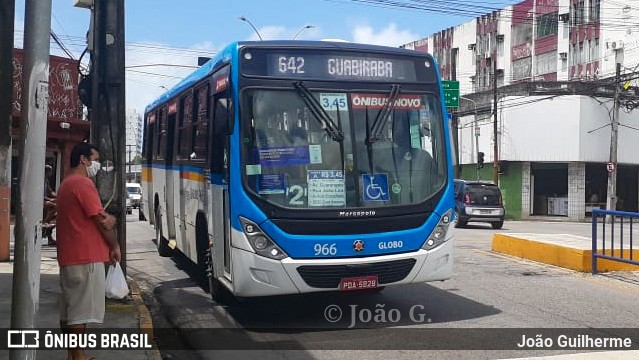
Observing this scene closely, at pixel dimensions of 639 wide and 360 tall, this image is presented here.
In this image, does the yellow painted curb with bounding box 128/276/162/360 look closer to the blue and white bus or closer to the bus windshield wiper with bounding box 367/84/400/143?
the blue and white bus

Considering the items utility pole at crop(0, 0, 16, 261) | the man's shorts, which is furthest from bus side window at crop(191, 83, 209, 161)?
utility pole at crop(0, 0, 16, 261)

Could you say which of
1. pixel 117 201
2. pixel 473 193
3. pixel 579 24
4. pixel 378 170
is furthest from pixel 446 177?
pixel 579 24

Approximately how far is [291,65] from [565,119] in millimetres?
30629

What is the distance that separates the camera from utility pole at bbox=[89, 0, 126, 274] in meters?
8.06

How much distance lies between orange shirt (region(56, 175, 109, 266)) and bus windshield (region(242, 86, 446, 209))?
202 cm

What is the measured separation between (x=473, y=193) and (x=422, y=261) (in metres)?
18.6

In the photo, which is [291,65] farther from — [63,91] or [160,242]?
[63,91]

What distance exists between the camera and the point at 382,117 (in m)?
7.41

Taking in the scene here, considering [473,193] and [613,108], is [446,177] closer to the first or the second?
[473,193]

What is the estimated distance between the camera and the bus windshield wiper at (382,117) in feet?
24.0

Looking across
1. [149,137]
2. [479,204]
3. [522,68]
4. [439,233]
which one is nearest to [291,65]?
[439,233]

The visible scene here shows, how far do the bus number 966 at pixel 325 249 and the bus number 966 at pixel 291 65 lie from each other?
1949 mm

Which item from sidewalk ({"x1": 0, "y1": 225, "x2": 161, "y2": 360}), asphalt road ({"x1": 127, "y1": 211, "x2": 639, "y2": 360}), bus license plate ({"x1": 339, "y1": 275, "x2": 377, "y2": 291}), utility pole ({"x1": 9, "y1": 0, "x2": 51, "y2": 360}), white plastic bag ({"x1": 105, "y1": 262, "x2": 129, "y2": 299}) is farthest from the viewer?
white plastic bag ({"x1": 105, "y1": 262, "x2": 129, "y2": 299})

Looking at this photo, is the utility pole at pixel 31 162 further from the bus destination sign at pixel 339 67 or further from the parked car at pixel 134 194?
the parked car at pixel 134 194
